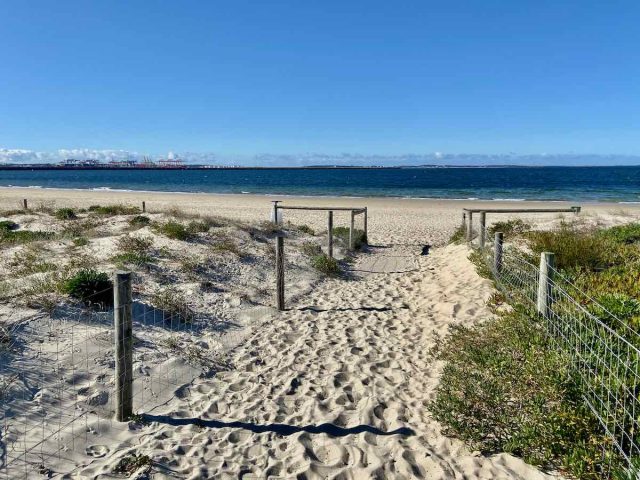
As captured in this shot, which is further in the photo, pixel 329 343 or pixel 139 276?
pixel 139 276

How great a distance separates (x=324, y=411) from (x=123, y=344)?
217cm

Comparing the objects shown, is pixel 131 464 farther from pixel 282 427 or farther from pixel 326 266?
pixel 326 266

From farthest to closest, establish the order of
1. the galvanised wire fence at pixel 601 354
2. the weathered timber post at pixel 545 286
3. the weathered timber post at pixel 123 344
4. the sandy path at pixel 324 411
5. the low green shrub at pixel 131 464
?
the weathered timber post at pixel 545 286, the weathered timber post at pixel 123 344, the sandy path at pixel 324 411, the low green shrub at pixel 131 464, the galvanised wire fence at pixel 601 354

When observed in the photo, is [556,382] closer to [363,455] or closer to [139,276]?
[363,455]

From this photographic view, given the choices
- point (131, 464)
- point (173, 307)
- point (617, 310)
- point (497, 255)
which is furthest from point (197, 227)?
point (617, 310)

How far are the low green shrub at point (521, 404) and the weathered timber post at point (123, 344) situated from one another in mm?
3026

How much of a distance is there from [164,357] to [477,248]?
28.8 feet

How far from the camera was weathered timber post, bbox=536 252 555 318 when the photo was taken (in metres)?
6.41

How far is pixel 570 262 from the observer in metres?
9.18

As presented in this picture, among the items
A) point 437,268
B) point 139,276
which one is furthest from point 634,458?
point 437,268

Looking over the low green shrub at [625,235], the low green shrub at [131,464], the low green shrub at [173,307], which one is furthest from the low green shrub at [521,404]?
the low green shrub at [625,235]

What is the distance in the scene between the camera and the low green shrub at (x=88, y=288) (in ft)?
23.7

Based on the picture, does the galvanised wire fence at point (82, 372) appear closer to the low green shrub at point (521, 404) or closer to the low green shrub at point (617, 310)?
the low green shrub at point (521, 404)

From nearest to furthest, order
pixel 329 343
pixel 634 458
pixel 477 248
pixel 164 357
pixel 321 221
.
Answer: pixel 634 458, pixel 164 357, pixel 329 343, pixel 477 248, pixel 321 221
